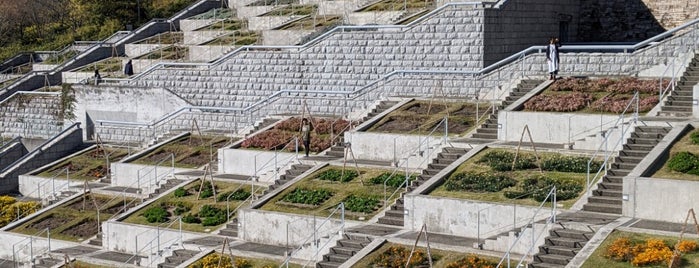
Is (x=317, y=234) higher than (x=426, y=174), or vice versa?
(x=426, y=174)

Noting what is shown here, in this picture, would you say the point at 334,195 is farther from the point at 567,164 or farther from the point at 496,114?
the point at 496,114

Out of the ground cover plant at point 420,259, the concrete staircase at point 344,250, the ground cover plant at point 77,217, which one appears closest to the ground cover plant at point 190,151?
the ground cover plant at point 77,217

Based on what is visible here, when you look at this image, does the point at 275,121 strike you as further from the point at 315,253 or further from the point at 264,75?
the point at 315,253

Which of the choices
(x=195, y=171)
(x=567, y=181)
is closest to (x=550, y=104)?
(x=567, y=181)

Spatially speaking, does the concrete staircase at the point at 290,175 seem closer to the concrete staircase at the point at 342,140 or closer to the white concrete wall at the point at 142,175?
the concrete staircase at the point at 342,140

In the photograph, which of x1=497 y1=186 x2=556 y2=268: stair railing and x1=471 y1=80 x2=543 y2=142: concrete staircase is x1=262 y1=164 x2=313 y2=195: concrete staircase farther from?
x1=497 y1=186 x2=556 y2=268: stair railing

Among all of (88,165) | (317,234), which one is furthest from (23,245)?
(317,234)
